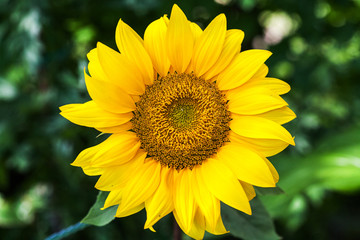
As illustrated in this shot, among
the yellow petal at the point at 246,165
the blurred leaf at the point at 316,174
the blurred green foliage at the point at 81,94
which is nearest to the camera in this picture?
the yellow petal at the point at 246,165

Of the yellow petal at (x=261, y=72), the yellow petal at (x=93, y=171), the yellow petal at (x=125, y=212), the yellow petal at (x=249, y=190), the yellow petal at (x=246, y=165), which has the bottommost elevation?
the yellow petal at (x=125, y=212)

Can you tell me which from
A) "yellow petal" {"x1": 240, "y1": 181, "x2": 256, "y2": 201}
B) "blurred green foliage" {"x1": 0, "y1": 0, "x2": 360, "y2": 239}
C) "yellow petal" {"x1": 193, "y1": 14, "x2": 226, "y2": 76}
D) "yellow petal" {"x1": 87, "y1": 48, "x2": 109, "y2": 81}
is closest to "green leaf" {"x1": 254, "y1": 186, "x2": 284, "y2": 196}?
"yellow petal" {"x1": 240, "y1": 181, "x2": 256, "y2": 201}

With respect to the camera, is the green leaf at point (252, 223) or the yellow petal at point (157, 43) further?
the green leaf at point (252, 223)

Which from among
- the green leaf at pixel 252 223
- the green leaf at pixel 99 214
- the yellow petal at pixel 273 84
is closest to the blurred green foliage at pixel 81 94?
the green leaf at pixel 252 223

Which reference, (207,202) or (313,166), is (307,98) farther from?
(207,202)

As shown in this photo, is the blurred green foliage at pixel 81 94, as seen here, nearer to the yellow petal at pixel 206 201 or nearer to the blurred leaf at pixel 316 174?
the blurred leaf at pixel 316 174

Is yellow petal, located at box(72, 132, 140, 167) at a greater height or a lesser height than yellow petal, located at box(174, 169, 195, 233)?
greater

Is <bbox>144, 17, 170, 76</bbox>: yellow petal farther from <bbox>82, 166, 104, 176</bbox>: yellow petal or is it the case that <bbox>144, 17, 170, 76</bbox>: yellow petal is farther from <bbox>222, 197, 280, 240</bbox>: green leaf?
<bbox>222, 197, 280, 240</bbox>: green leaf

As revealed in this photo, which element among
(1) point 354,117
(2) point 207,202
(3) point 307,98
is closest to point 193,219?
(2) point 207,202
